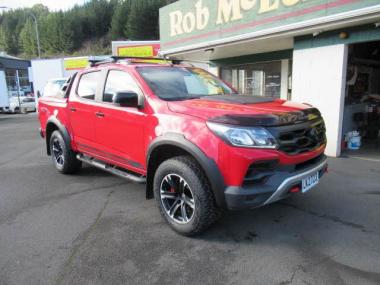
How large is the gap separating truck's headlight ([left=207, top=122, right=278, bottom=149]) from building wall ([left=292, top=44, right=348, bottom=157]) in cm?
450

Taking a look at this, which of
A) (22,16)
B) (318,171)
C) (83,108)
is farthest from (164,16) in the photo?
(22,16)

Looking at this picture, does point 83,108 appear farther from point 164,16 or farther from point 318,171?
point 164,16

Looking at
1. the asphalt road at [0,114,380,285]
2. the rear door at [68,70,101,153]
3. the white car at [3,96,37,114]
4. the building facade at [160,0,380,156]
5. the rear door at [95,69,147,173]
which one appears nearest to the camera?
the asphalt road at [0,114,380,285]

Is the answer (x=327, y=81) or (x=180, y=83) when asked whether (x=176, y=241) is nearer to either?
(x=180, y=83)

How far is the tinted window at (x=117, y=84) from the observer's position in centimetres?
396

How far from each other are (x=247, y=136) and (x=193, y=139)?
Answer: 1.75ft

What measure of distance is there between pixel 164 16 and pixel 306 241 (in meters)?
10.1

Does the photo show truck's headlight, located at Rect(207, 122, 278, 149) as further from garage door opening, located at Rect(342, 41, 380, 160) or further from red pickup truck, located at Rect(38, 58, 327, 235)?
garage door opening, located at Rect(342, 41, 380, 160)

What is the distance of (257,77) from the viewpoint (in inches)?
455

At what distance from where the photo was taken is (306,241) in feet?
10.8

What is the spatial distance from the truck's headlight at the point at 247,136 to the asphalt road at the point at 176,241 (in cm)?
108

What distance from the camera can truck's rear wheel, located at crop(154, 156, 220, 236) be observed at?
10.1 feet

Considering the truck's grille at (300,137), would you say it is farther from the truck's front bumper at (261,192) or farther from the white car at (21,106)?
the white car at (21,106)

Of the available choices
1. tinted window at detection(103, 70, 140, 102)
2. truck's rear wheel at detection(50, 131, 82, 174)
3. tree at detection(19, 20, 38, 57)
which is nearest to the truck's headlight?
tinted window at detection(103, 70, 140, 102)
